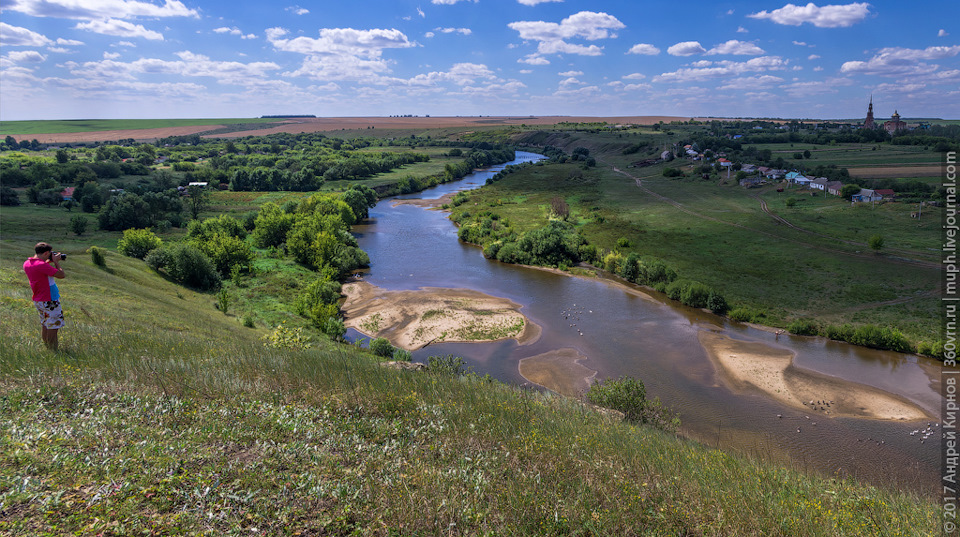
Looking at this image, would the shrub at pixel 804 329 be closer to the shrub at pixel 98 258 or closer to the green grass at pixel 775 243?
the green grass at pixel 775 243

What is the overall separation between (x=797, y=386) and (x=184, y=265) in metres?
40.4

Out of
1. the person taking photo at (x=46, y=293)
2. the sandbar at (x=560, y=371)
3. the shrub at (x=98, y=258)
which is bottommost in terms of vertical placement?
the sandbar at (x=560, y=371)

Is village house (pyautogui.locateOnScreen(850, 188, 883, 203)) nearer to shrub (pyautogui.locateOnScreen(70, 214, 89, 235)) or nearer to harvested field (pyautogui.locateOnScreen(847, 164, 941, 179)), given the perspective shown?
harvested field (pyautogui.locateOnScreen(847, 164, 941, 179))

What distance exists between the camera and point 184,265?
→ 33.9 m

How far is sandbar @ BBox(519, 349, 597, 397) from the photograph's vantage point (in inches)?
966

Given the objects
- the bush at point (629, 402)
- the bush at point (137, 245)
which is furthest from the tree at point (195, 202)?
the bush at point (629, 402)

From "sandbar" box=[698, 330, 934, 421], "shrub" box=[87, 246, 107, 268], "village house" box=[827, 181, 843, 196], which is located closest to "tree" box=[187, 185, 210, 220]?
"shrub" box=[87, 246, 107, 268]

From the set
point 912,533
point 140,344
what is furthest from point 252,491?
point 912,533

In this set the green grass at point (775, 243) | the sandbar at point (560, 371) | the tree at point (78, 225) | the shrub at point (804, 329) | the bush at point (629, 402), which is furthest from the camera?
the tree at point (78, 225)

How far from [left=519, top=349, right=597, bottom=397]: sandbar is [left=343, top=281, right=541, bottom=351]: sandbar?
105 inches

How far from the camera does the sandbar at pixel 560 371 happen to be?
24.5m

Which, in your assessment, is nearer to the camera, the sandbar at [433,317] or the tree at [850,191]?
the sandbar at [433,317]

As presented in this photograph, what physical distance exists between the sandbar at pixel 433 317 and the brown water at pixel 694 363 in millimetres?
1099

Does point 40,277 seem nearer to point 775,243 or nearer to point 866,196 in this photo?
point 775,243
